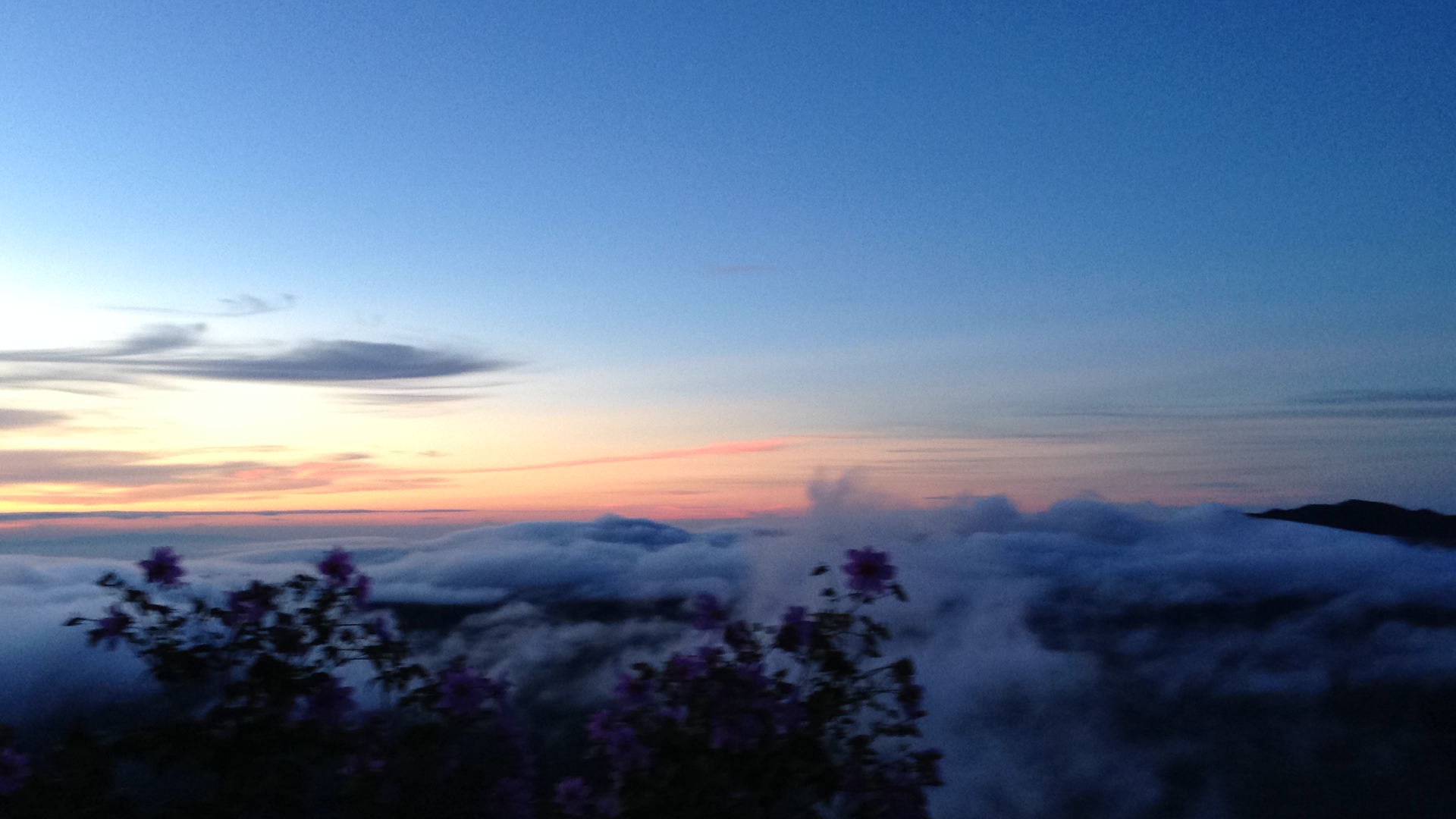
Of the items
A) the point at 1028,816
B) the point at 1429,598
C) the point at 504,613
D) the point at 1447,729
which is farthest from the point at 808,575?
the point at 1429,598

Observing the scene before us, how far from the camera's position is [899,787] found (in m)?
4.41

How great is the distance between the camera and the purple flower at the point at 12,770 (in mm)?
4602

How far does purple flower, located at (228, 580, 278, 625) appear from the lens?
4.90 meters

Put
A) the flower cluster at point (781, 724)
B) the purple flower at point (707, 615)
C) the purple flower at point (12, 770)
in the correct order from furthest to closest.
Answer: the purple flower at point (707, 615), the purple flower at point (12, 770), the flower cluster at point (781, 724)

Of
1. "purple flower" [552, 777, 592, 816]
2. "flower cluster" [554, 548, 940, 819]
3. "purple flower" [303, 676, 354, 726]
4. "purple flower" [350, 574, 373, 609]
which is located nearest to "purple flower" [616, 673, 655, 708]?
"flower cluster" [554, 548, 940, 819]

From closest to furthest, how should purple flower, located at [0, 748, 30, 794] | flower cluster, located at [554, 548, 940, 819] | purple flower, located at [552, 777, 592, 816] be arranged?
flower cluster, located at [554, 548, 940, 819] < purple flower, located at [0, 748, 30, 794] < purple flower, located at [552, 777, 592, 816]

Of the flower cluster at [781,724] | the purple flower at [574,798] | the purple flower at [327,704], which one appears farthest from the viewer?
the purple flower at [574,798]

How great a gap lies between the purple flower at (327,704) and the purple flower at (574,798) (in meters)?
1.28

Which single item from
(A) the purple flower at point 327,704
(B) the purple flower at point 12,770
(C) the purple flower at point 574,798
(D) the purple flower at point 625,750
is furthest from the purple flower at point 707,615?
(B) the purple flower at point 12,770

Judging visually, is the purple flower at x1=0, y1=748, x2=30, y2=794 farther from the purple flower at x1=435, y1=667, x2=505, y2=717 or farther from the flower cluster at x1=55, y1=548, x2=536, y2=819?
the purple flower at x1=435, y1=667, x2=505, y2=717

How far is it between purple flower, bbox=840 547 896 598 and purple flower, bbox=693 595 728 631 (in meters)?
0.74

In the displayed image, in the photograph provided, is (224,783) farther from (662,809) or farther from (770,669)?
(770,669)

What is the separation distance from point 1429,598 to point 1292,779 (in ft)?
156

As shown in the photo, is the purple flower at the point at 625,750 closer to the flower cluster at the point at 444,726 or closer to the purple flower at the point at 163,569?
the flower cluster at the point at 444,726
